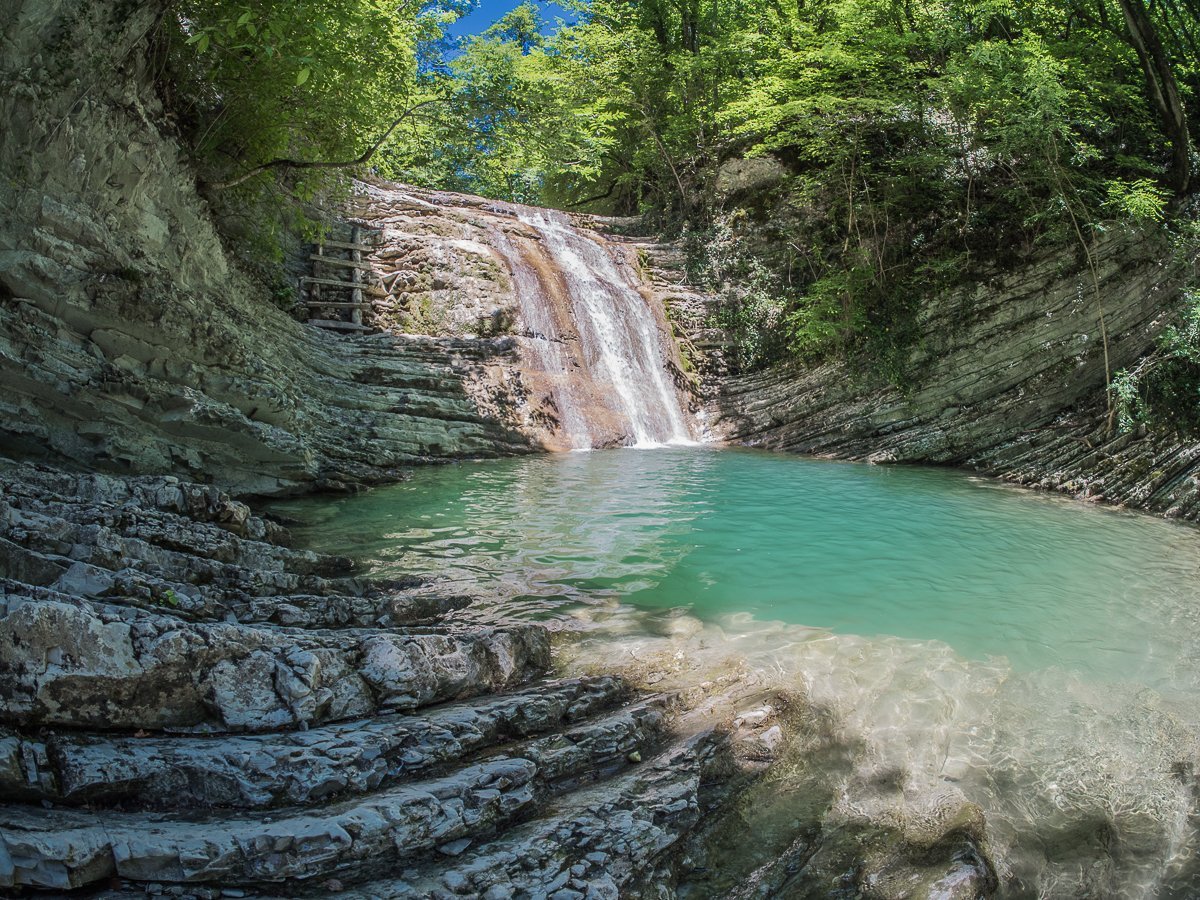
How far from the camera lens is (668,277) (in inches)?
Answer: 738

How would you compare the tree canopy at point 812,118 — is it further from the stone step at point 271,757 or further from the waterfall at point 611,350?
the stone step at point 271,757

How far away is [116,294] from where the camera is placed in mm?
6645

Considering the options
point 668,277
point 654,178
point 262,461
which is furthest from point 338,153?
point 654,178

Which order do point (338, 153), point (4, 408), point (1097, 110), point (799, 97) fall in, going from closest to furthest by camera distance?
point (4, 408), point (338, 153), point (1097, 110), point (799, 97)

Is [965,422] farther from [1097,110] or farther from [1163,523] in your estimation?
[1097,110]

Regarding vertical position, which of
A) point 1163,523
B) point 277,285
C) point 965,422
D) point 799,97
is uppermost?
point 799,97

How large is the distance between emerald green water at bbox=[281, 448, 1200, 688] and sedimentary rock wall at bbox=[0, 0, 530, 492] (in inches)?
51.2

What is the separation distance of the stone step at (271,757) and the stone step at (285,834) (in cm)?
8

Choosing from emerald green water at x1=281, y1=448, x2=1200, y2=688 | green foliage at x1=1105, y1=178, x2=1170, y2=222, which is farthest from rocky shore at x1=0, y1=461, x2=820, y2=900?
green foliage at x1=1105, y1=178, x2=1170, y2=222

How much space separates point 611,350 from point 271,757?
13.8m

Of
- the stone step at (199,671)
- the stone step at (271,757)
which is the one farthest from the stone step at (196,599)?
the stone step at (271,757)

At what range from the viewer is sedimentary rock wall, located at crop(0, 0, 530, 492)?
6.11 meters

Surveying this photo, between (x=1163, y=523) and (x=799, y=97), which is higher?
(x=799, y=97)

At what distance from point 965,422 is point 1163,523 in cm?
438
